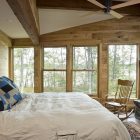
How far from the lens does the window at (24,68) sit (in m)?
5.66

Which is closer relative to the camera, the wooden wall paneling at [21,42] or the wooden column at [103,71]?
the wooden column at [103,71]

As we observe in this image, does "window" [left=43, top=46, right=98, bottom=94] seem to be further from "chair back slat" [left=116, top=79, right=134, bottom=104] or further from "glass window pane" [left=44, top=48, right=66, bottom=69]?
"chair back slat" [left=116, top=79, right=134, bottom=104]

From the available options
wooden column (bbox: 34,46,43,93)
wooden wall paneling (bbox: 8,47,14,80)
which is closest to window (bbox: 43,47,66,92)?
wooden column (bbox: 34,46,43,93)

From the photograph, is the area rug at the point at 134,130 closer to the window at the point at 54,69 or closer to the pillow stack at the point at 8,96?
the pillow stack at the point at 8,96

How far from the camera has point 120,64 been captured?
5473 mm

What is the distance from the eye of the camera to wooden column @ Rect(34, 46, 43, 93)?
552 cm

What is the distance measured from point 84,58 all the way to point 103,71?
648 millimetres

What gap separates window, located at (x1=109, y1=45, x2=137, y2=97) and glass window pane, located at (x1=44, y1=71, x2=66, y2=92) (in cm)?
138

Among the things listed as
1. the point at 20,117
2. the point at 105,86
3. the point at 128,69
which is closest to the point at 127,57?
the point at 128,69

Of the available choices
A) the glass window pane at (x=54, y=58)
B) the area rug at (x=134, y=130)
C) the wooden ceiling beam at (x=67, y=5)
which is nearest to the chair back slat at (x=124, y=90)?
the area rug at (x=134, y=130)

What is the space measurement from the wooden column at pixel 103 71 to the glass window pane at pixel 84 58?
0.60ft

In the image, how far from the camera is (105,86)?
17.7 feet

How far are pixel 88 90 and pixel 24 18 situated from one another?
3.35 meters

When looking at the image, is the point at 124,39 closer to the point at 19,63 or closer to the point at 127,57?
the point at 127,57
